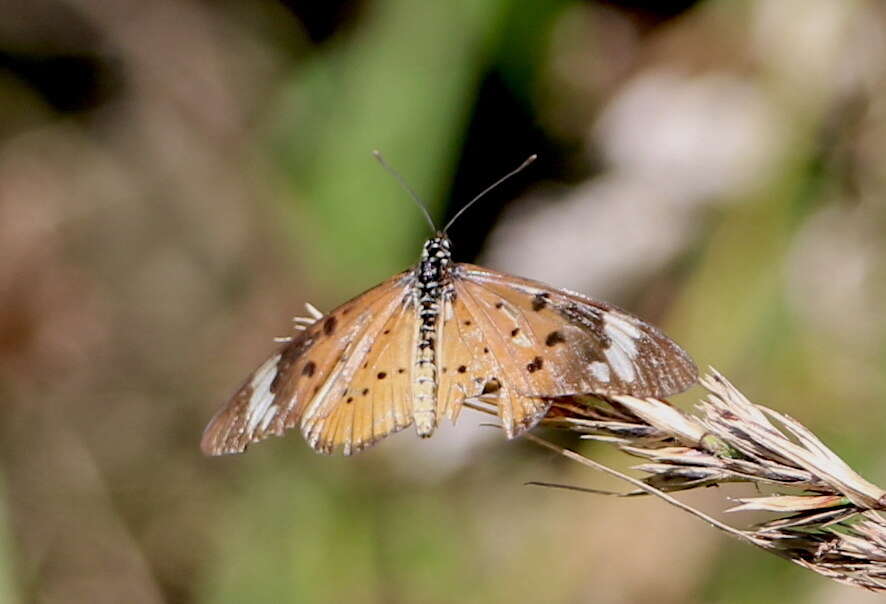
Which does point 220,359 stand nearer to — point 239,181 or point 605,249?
point 239,181

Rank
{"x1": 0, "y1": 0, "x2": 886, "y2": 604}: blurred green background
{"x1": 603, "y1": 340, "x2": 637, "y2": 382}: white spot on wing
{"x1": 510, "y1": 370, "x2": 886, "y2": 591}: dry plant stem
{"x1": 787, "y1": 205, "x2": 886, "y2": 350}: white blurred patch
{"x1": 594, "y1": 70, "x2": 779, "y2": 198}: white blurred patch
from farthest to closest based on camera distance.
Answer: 1. {"x1": 594, "y1": 70, "x2": 779, "y2": 198}: white blurred patch
2. {"x1": 787, "y1": 205, "x2": 886, "y2": 350}: white blurred patch
3. {"x1": 0, "y1": 0, "x2": 886, "y2": 604}: blurred green background
4. {"x1": 603, "y1": 340, "x2": 637, "y2": 382}: white spot on wing
5. {"x1": 510, "y1": 370, "x2": 886, "y2": 591}: dry plant stem

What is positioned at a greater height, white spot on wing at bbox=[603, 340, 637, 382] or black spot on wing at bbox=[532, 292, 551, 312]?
black spot on wing at bbox=[532, 292, 551, 312]

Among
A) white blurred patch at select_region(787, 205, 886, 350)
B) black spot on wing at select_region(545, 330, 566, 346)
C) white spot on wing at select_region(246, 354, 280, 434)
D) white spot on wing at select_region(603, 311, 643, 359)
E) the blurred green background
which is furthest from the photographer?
white blurred patch at select_region(787, 205, 886, 350)

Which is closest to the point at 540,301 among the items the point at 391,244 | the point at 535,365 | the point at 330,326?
the point at 535,365

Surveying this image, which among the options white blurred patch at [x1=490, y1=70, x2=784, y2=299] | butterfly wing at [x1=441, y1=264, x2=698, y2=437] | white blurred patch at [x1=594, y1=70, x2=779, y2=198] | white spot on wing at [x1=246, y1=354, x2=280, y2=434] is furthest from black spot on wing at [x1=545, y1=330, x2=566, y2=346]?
white blurred patch at [x1=594, y1=70, x2=779, y2=198]

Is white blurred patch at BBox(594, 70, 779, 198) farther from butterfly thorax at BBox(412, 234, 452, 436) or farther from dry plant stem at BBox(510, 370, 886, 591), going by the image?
dry plant stem at BBox(510, 370, 886, 591)

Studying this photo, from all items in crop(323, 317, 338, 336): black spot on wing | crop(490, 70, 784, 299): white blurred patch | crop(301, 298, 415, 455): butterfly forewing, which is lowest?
crop(301, 298, 415, 455): butterfly forewing
